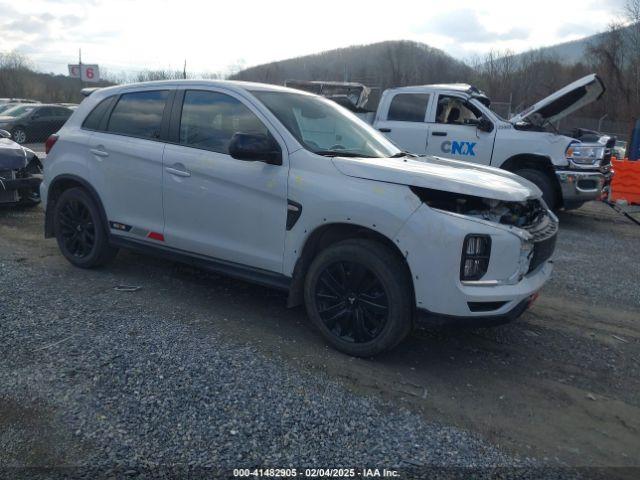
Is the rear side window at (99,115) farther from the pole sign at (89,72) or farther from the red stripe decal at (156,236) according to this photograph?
the pole sign at (89,72)

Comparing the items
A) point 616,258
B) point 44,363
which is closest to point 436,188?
point 44,363

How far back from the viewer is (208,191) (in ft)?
14.5

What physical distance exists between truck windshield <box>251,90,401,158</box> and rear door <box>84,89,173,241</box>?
3.53ft

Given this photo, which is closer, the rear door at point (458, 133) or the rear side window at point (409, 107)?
the rear door at point (458, 133)

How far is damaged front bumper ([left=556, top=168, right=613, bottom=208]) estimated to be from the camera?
8633mm

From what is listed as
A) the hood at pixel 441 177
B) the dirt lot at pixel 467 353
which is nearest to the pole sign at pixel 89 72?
the dirt lot at pixel 467 353

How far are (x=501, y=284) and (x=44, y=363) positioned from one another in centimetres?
298

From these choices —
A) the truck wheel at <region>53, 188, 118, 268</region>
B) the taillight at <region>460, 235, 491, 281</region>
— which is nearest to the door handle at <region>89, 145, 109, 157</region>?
the truck wheel at <region>53, 188, 118, 268</region>

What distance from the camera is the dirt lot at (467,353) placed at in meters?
3.07

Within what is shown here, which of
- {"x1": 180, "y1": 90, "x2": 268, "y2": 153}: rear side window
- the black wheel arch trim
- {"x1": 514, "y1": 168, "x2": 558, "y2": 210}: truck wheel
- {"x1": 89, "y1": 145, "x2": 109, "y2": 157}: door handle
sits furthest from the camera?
{"x1": 514, "y1": 168, "x2": 558, "y2": 210}: truck wheel

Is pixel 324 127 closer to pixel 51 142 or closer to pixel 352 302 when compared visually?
pixel 352 302

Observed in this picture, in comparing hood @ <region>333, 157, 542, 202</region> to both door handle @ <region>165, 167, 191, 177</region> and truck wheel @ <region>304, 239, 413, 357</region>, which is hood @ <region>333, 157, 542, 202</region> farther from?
door handle @ <region>165, 167, 191, 177</region>

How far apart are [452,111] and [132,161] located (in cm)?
623

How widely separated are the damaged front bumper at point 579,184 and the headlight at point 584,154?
16 cm
